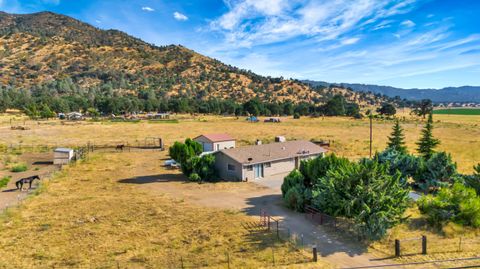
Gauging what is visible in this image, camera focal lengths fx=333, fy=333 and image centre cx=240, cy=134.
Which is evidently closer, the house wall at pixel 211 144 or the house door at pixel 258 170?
the house door at pixel 258 170

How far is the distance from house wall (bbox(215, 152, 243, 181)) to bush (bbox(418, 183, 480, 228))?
753 inches

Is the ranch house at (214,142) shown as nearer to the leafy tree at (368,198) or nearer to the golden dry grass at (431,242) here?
the leafy tree at (368,198)

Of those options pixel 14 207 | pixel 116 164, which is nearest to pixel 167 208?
pixel 14 207

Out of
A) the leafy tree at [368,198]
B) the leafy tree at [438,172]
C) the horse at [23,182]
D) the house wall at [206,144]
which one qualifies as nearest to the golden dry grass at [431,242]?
the leafy tree at [368,198]

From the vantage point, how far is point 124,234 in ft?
74.0

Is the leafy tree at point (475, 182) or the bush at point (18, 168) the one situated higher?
the leafy tree at point (475, 182)

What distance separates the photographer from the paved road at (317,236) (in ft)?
60.0

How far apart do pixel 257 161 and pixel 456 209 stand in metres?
19.8

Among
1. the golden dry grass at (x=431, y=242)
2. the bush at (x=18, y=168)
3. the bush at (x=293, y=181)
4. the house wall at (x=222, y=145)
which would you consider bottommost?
the golden dry grass at (x=431, y=242)

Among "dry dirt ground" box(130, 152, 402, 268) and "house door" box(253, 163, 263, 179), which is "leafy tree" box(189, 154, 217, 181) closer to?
"dry dirt ground" box(130, 152, 402, 268)

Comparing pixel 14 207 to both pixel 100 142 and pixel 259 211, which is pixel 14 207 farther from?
pixel 100 142

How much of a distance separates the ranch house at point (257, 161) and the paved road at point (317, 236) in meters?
6.52

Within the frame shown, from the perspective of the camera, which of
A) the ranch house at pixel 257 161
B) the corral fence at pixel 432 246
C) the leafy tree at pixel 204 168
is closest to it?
the corral fence at pixel 432 246

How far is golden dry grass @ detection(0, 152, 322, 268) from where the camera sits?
18.8m
